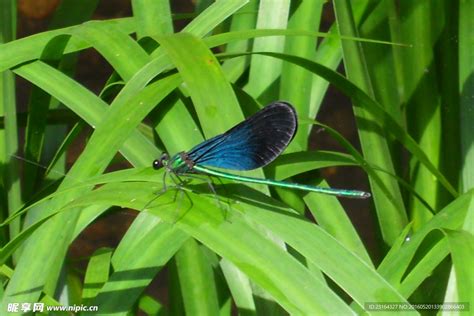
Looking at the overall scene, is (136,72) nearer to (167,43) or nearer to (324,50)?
(167,43)

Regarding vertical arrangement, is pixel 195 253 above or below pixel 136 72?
below

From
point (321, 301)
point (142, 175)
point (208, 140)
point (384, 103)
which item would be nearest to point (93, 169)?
point (142, 175)

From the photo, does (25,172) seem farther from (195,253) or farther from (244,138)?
(244,138)

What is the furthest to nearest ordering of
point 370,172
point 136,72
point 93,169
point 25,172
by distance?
1. point 25,172
2. point 370,172
3. point 136,72
4. point 93,169

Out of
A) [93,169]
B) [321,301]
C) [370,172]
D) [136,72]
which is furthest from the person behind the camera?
[370,172]

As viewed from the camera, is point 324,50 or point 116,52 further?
point 324,50

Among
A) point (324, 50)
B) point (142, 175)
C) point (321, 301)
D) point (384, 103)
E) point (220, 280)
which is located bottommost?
point (321, 301)

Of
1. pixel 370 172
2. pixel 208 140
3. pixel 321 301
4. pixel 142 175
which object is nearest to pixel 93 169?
pixel 142 175
